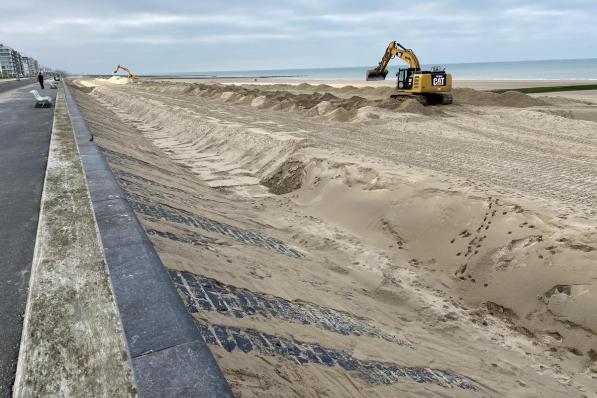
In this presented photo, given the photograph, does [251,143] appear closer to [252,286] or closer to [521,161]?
[521,161]

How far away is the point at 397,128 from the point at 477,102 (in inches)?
408

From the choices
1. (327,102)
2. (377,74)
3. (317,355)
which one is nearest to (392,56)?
(377,74)

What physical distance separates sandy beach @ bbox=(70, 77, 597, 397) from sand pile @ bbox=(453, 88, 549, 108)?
11502 mm

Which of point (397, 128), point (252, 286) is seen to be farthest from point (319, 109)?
point (252, 286)

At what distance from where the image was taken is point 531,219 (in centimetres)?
589

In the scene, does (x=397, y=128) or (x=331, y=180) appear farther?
(x=397, y=128)

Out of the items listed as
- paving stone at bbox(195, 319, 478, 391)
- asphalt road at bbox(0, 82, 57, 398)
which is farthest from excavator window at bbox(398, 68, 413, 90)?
paving stone at bbox(195, 319, 478, 391)

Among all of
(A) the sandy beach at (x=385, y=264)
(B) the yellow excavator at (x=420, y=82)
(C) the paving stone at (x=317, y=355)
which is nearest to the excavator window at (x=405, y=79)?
(B) the yellow excavator at (x=420, y=82)

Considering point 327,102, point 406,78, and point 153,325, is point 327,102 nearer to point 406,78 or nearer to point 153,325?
point 406,78

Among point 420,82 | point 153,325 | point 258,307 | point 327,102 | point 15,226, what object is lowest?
point 258,307

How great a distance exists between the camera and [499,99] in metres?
23.4

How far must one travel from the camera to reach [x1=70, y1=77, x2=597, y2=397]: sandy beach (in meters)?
3.43

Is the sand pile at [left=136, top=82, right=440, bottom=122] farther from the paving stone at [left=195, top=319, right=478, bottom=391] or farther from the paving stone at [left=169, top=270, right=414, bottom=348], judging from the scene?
the paving stone at [left=195, top=319, right=478, bottom=391]

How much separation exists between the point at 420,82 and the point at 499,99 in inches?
222
